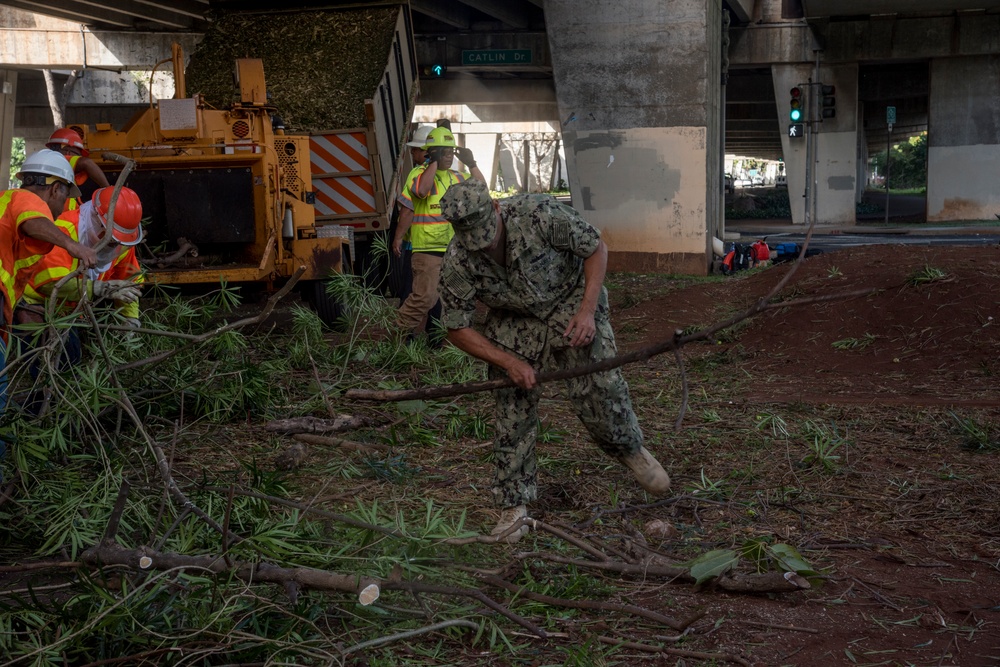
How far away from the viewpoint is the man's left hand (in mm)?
4242

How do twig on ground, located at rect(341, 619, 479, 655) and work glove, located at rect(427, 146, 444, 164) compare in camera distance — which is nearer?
twig on ground, located at rect(341, 619, 479, 655)

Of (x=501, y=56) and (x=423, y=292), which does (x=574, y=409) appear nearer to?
(x=423, y=292)

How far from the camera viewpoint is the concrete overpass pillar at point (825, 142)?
25141 mm

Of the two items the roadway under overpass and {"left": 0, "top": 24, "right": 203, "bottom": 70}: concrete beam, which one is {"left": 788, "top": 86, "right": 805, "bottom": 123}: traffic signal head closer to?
the roadway under overpass

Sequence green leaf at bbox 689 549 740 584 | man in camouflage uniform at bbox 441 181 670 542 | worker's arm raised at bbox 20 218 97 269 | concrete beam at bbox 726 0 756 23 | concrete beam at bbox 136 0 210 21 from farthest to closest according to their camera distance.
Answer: concrete beam at bbox 726 0 756 23
concrete beam at bbox 136 0 210 21
worker's arm raised at bbox 20 218 97 269
man in camouflage uniform at bbox 441 181 670 542
green leaf at bbox 689 549 740 584

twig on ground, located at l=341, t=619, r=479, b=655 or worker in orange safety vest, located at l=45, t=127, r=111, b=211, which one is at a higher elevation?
worker in orange safety vest, located at l=45, t=127, r=111, b=211

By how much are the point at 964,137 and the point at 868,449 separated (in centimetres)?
2114

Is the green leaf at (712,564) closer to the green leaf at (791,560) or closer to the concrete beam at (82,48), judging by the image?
the green leaf at (791,560)

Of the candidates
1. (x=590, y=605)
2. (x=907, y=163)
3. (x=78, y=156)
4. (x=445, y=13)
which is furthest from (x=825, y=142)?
(x=907, y=163)

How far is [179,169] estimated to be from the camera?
864cm

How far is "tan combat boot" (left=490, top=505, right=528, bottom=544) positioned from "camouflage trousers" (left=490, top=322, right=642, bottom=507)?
0.03 meters

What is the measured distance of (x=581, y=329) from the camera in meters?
4.24

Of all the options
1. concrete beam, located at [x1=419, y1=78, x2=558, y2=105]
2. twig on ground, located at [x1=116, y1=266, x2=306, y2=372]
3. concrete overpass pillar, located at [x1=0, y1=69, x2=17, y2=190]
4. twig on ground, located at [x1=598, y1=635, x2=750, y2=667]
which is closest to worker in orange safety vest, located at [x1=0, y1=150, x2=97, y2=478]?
twig on ground, located at [x1=116, y1=266, x2=306, y2=372]

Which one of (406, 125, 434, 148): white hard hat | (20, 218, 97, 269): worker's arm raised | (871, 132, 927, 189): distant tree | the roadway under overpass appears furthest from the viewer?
(871, 132, 927, 189): distant tree
